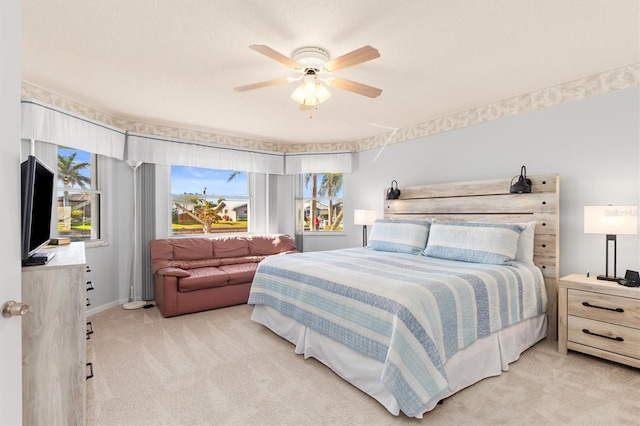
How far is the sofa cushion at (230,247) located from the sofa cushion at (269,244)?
0.34ft

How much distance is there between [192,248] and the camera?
4.60 meters

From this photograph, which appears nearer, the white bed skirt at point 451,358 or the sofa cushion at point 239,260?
the white bed skirt at point 451,358

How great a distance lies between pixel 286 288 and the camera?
303cm

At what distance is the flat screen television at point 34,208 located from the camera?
4.74 ft

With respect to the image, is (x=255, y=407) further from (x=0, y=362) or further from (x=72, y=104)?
(x=72, y=104)

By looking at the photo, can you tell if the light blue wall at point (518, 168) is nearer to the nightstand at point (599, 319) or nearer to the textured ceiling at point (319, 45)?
the textured ceiling at point (319, 45)

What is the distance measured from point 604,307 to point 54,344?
3.64 meters

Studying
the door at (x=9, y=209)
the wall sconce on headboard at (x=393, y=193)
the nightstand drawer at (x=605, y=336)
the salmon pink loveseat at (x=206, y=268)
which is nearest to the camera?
the door at (x=9, y=209)

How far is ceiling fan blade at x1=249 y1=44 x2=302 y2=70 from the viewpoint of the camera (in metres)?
2.00

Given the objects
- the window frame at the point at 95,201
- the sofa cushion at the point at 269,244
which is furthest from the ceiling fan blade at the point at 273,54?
the sofa cushion at the point at 269,244

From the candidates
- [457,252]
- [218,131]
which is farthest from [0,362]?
Answer: [218,131]

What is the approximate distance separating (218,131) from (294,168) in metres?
1.37

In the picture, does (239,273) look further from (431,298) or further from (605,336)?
(605,336)

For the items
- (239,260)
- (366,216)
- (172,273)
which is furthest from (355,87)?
(239,260)
